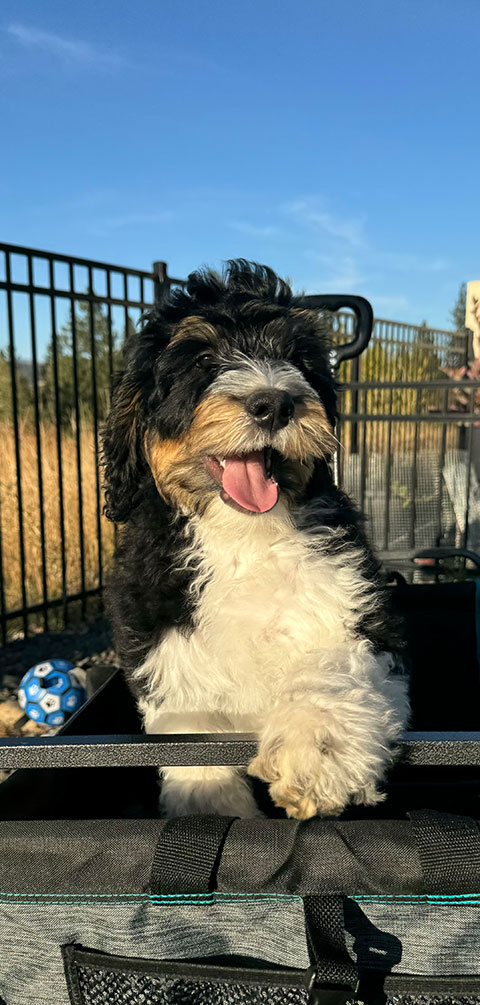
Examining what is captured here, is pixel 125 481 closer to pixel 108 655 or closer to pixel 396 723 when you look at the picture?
pixel 396 723

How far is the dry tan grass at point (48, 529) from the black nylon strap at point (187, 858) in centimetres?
540

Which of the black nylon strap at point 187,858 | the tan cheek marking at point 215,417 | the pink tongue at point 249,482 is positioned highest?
the tan cheek marking at point 215,417

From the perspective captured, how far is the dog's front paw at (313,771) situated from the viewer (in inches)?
66.7

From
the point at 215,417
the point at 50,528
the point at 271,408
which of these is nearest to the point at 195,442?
the point at 215,417

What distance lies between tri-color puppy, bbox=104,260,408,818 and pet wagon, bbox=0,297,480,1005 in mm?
590

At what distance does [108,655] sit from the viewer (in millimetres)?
5469

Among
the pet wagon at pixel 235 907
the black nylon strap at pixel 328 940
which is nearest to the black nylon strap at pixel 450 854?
the pet wagon at pixel 235 907

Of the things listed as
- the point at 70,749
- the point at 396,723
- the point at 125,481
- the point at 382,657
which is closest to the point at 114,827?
the point at 70,749

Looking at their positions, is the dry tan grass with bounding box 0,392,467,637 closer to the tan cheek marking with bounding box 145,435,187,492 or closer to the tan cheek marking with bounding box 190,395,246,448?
the tan cheek marking with bounding box 145,435,187,492

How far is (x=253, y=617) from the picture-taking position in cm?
224

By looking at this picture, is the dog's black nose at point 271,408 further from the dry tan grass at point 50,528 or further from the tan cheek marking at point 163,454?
the dry tan grass at point 50,528

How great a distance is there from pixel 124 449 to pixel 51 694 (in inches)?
66.2

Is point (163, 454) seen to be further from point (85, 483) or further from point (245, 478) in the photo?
point (85, 483)

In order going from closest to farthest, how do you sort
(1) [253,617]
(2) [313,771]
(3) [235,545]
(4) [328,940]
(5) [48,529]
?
(4) [328,940] → (2) [313,771] → (1) [253,617] → (3) [235,545] → (5) [48,529]
